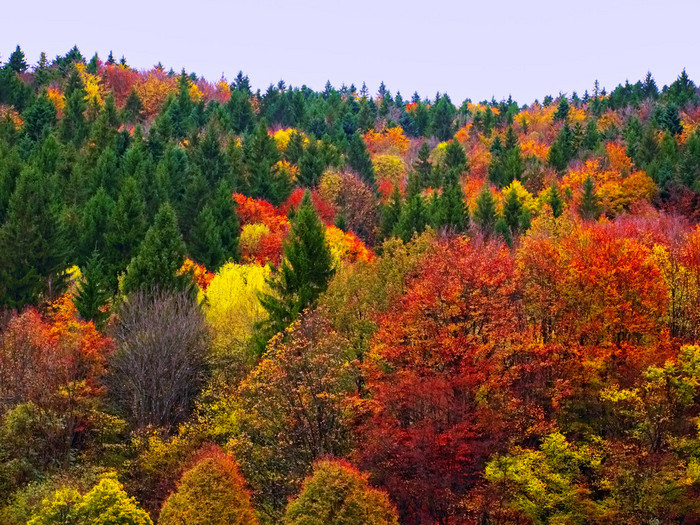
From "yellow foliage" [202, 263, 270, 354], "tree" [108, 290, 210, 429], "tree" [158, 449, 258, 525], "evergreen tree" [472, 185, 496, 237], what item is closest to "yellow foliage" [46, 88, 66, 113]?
"yellow foliage" [202, 263, 270, 354]

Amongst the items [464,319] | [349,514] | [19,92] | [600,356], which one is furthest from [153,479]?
[19,92]

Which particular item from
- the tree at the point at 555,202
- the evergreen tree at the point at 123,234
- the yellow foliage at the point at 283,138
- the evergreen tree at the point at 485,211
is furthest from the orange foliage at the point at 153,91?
the tree at the point at 555,202

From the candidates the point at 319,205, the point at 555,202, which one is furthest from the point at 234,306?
the point at 555,202

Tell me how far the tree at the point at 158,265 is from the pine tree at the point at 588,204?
43513 mm

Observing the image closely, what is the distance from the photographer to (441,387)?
86.3ft

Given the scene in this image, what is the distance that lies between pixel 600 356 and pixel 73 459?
24.2m

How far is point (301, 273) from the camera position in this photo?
38406mm

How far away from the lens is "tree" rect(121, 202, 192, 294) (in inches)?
1635

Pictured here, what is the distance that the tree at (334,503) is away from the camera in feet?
67.2

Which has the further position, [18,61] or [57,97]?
[18,61]

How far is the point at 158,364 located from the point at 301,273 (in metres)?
9.12

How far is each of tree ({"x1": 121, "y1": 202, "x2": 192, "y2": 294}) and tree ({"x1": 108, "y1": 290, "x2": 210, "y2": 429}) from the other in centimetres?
395

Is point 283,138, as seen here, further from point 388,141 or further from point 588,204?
point 588,204

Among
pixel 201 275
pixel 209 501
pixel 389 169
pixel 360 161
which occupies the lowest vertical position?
pixel 209 501
